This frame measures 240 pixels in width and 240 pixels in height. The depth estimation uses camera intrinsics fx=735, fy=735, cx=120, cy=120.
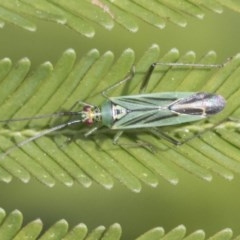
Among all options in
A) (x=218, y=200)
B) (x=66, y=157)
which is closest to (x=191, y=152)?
(x=66, y=157)

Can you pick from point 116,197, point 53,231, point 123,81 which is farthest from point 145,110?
point 116,197

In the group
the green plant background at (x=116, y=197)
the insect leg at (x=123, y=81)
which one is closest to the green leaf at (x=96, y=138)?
the insect leg at (x=123, y=81)

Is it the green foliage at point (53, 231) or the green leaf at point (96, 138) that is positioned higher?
the green leaf at point (96, 138)

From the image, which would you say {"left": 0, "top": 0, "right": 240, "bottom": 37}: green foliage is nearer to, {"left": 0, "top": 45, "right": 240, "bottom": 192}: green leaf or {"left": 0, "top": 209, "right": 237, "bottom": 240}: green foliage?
{"left": 0, "top": 45, "right": 240, "bottom": 192}: green leaf

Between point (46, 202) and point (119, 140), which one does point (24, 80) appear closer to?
point (119, 140)

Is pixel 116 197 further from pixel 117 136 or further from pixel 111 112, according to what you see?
pixel 117 136

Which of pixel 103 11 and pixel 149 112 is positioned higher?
pixel 103 11

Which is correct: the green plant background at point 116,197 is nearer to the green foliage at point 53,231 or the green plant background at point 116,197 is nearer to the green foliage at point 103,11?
the green foliage at point 103,11
